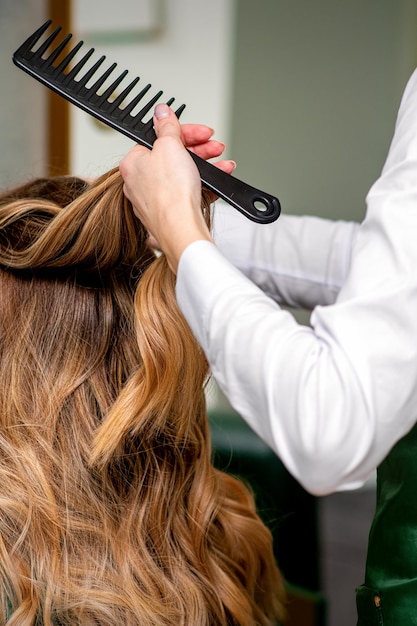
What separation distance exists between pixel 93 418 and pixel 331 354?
40 cm

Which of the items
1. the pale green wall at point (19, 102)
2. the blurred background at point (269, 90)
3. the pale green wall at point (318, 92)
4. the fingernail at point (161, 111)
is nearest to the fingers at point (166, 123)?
the fingernail at point (161, 111)

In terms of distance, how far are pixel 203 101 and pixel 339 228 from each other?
5.03 feet

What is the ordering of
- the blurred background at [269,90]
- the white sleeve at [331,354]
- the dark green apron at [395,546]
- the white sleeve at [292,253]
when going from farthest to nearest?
1. the blurred background at [269,90]
2. the white sleeve at [292,253]
3. the dark green apron at [395,546]
4. the white sleeve at [331,354]

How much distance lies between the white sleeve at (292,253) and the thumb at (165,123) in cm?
34

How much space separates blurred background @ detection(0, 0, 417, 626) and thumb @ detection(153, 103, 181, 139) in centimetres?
160

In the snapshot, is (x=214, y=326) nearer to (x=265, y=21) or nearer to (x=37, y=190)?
(x=37, y=190)

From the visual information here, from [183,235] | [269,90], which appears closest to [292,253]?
[183,235]

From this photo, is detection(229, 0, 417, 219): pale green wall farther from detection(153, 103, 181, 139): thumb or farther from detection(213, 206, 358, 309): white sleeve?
detection(153, 103, 181, 139): thumb

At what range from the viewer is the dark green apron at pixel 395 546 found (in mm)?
819

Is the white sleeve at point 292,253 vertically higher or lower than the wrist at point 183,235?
lower

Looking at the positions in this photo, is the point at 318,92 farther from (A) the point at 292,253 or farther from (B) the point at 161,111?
(B) the point at 161,111

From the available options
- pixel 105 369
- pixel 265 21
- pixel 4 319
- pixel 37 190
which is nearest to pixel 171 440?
pixel 105 369

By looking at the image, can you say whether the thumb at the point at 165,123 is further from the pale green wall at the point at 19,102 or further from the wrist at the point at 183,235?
the pale green wall at the point at 19,102

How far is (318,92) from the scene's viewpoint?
2568mm
